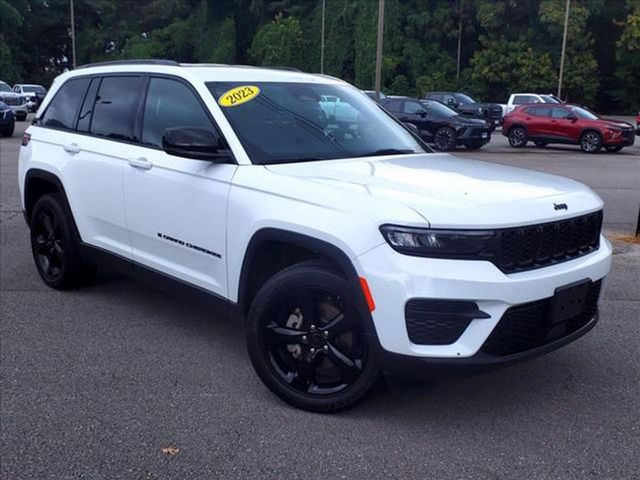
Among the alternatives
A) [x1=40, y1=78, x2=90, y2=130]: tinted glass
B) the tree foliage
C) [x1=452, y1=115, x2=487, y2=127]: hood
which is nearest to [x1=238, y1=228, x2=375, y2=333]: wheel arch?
[x1=40, y1=78, x2=90, y2=130]: tinted glass

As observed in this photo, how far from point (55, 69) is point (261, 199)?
2977 inches

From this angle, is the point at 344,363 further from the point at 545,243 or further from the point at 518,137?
the point at 518,137

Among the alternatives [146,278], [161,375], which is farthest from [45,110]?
[161,375]

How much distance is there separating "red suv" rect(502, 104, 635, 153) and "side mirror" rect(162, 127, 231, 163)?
19.9m

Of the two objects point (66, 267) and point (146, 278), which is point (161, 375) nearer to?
point (146, 278)

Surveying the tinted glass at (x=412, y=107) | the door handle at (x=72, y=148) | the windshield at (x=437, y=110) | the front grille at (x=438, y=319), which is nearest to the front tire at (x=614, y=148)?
the windshield at (x=437, y=110)

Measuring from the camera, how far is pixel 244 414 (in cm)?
386

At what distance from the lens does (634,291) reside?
625cm

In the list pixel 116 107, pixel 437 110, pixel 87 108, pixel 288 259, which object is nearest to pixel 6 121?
pixel 437 110

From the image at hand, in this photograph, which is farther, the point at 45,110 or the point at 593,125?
the point at 593,125

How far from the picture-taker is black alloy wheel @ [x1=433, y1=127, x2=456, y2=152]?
2142cm

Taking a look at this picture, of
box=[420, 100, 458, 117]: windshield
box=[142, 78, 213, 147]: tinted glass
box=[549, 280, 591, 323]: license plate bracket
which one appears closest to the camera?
box=[549, 280, 591, 323]: license plate bracket

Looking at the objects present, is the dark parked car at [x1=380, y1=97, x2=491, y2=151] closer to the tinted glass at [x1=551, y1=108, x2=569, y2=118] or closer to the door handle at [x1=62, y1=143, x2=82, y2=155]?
the tinted glass at [x1=551, y1=108, x2=569, y2=118]

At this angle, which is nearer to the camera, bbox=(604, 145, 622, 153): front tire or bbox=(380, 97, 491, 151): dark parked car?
bbox=(380, 97, 491, 151): dark parked car
